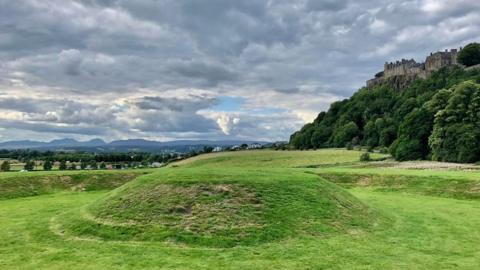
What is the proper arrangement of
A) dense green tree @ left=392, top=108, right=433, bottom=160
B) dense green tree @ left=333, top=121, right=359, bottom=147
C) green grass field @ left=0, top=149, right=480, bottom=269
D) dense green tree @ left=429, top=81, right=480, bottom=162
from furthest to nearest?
dense green tree @ left=333, top=121, right=359, bottom=147
dense green tree @ left=392, top=108, right=433, bottom=160
dense green tree @ left=429, top=81, right=480, bottom=162
green grass field @ left=0, top=149, right=480, bottom=269

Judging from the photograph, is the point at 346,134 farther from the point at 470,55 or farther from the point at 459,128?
the point at 459,128

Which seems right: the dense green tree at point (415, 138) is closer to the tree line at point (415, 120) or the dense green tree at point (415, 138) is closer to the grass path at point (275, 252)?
the tree line at point (415, 120)

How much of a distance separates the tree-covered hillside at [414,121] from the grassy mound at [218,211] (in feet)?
160

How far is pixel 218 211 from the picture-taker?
58.0 feet

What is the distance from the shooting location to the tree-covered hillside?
63531mm

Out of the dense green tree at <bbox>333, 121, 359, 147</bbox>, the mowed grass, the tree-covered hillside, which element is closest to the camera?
the tree-covered hillside

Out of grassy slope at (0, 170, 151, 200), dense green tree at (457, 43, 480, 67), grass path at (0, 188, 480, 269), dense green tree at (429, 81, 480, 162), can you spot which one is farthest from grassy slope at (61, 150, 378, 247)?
dense green tree at (457, 43, 480, 67)

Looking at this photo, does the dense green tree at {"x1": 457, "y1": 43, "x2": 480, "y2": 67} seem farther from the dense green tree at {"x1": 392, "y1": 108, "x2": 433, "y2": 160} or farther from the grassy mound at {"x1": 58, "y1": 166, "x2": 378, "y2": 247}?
the grassy mound at {"x1": 58, "y1": 166, "x2": 378, "y2": 247}

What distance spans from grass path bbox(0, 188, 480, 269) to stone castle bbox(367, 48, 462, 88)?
453 feet

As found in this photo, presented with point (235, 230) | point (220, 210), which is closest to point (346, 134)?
point (220, 210)

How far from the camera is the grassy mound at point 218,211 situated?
54.5ft

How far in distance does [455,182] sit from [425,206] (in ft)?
29.2

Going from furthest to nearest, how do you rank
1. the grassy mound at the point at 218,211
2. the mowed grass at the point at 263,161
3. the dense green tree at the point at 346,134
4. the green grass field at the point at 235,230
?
1. the dense green tree at the point at 346,134
2. the mowed grass at the point at 263,161
3. the grassy mound at the point at 218,211
4. the green grass field at the point at 235,230

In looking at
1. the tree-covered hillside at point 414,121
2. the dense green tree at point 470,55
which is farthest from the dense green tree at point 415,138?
the dense green tree at point 470,55
